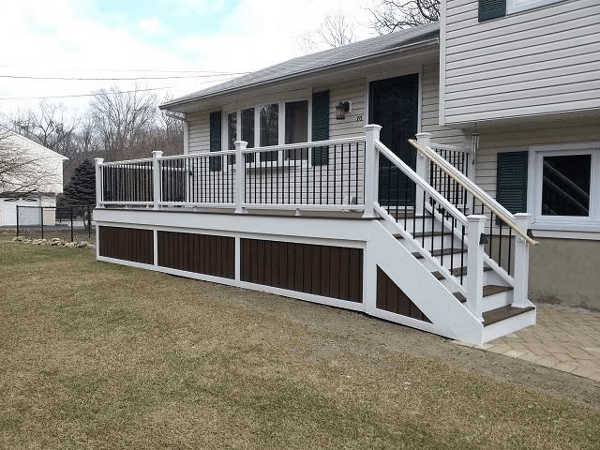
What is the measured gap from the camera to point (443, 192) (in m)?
6.61

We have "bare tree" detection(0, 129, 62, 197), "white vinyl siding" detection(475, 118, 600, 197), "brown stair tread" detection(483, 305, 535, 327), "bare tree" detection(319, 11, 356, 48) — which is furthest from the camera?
"bare tree" detection(319, 11, 356, 48)

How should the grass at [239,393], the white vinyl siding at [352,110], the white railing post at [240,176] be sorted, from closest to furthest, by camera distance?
the grass at [239,393], the white railing post at [240,176], the white vinyl siding at [352,110]

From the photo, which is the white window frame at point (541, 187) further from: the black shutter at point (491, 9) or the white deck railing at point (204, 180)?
the white deck railing at point (204, 180)

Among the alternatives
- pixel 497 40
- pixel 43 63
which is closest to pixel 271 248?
pixel 497 40

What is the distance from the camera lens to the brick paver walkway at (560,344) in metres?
3.81

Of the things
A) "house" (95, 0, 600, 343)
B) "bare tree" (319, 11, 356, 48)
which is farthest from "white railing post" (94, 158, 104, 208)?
"bare tree" (319, 11, 356, 48)

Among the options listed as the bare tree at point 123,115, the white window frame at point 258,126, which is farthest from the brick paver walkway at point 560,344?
the bare tree at point 123,115

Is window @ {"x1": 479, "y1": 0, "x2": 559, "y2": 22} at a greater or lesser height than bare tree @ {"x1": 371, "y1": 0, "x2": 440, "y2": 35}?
lesser

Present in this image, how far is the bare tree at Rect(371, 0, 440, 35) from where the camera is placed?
57.3 ft

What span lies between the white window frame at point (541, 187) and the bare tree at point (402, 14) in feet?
41.4

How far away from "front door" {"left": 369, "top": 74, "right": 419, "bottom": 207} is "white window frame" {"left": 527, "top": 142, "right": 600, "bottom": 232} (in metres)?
1.63

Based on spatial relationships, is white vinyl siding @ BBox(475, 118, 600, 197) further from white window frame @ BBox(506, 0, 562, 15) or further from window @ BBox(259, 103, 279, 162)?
window @ BBox(259, 103, 279, 162)

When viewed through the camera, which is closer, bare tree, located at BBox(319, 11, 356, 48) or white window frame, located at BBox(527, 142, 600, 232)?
white window frame, located at BBox(527, 142, 600, 232)

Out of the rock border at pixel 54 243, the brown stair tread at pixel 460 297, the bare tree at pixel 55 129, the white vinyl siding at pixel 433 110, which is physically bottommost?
the rock border at pixel 54 243
